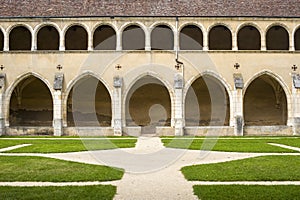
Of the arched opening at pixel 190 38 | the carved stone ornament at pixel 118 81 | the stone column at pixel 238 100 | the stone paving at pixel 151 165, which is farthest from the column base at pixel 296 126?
the stone paving at pixel 151 165

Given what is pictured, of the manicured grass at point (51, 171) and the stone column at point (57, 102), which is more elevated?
the stone column at point (57, 102)

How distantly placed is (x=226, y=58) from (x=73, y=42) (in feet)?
34.0

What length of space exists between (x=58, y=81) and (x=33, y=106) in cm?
528

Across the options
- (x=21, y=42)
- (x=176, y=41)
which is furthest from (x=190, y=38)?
(x=21, y=42)

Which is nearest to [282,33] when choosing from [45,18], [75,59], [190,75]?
[190,75]

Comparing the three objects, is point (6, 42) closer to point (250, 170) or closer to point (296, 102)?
point (296, 102)

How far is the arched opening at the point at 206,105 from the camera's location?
2647cm

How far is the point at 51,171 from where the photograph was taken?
925 cm

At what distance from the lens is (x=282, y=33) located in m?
25.6

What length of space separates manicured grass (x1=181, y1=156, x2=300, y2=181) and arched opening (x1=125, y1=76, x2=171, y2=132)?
15731 mm

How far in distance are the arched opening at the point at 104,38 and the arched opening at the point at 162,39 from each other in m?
2.61

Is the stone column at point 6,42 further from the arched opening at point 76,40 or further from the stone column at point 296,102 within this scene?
the stone column at point 296,102

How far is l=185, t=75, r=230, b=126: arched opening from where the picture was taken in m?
26.5

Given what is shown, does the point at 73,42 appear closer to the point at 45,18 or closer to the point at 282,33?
the point at 45,18
